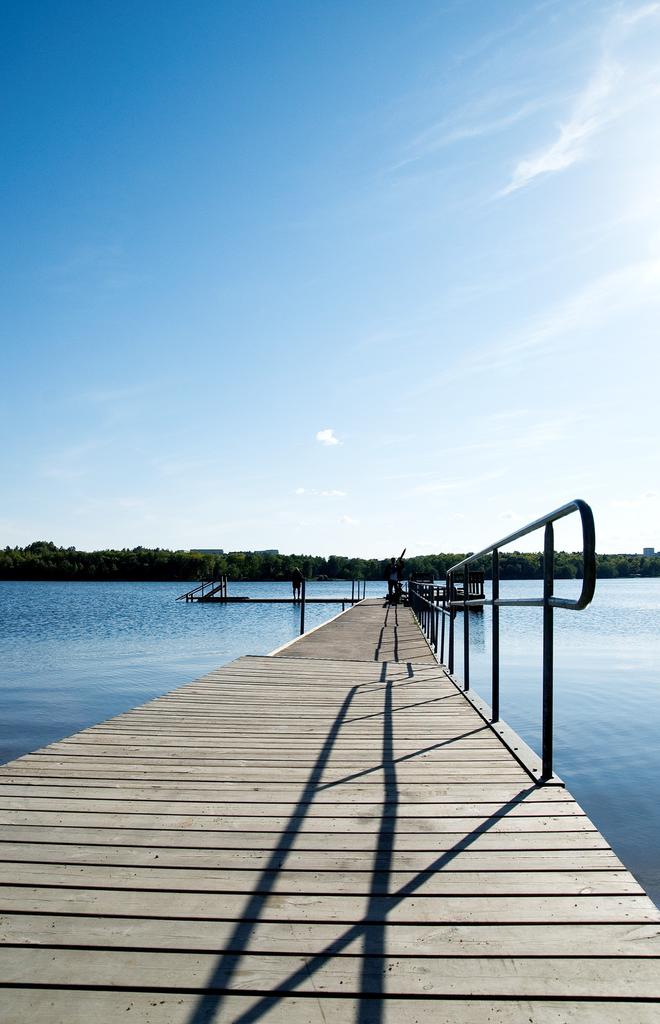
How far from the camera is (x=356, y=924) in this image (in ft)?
5.57

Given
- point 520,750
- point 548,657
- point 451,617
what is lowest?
point 520,750

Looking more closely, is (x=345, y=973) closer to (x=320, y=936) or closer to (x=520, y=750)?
(x=320, y=936)

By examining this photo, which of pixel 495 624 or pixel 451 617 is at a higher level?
pixel 495 624

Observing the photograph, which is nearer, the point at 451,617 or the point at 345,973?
the point at 345,973

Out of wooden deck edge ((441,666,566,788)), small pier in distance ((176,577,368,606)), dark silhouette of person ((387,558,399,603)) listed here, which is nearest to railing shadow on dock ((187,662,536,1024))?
wooden deck edge ((441,666,566,788))

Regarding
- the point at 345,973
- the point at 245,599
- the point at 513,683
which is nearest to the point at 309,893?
the point at 345,973

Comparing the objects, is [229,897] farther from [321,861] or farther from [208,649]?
[208,649]

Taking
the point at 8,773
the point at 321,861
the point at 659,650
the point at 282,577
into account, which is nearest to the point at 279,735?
the point at 8,773

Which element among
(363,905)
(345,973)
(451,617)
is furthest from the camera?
(451,617)

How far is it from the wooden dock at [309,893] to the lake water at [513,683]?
2.87 meters

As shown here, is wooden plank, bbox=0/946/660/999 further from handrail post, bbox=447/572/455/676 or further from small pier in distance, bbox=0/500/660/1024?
handrail post, bbox=447/572/455/676

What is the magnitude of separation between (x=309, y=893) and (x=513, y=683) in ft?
39.6

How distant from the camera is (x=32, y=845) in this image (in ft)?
7.12

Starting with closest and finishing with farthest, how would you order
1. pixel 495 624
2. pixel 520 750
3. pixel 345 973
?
pixel 345 973 < pixel 520 750 < pixel 495 624
